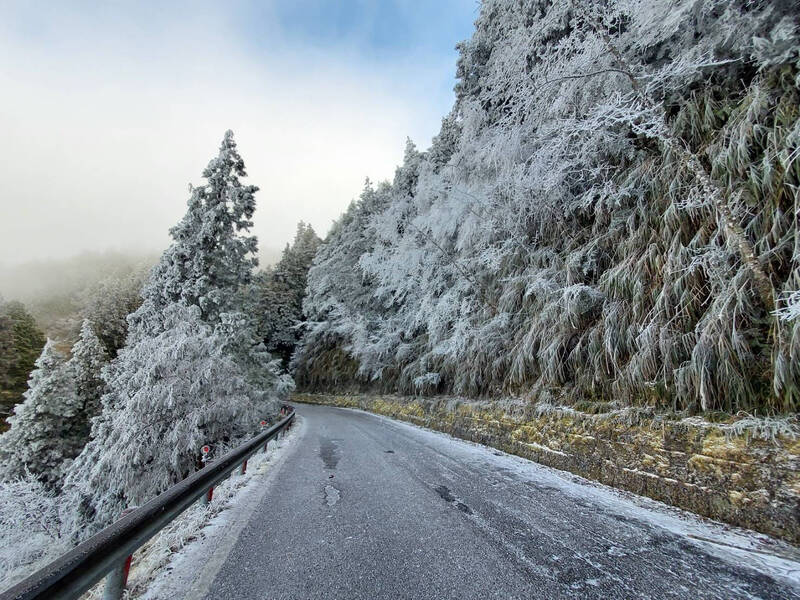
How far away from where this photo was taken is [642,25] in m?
4.32

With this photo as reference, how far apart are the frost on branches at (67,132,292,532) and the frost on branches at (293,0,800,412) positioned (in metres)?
6.95

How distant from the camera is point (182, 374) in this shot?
33.8 ft

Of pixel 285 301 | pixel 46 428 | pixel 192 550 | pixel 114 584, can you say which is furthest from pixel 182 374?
pixel 285 301

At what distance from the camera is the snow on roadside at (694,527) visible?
2713mm

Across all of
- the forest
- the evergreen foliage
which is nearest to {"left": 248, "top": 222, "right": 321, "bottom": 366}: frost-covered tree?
the forest

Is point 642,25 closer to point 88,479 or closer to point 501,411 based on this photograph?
point 501,411

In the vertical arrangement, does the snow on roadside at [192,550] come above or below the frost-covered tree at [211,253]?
below

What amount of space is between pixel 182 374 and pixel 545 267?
9.95 m

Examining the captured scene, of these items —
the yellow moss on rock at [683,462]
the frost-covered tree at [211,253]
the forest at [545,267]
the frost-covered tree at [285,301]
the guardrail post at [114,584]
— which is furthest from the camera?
the frost-covered tree at [285,301]

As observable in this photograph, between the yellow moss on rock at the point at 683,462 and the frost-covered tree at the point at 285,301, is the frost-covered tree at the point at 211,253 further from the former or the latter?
the frost-covered tree at the point at 285,301

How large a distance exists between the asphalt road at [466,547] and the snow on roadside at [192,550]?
137mm

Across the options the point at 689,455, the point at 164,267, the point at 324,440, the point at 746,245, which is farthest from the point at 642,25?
the point at 164,267

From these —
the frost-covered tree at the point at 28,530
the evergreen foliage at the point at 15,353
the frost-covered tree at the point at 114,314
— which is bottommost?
the frost-covered tree at the point at 28,530

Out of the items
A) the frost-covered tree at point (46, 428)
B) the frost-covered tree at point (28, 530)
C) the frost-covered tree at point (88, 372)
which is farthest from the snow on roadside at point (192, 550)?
the frost-covered tree at point (88, 372)
